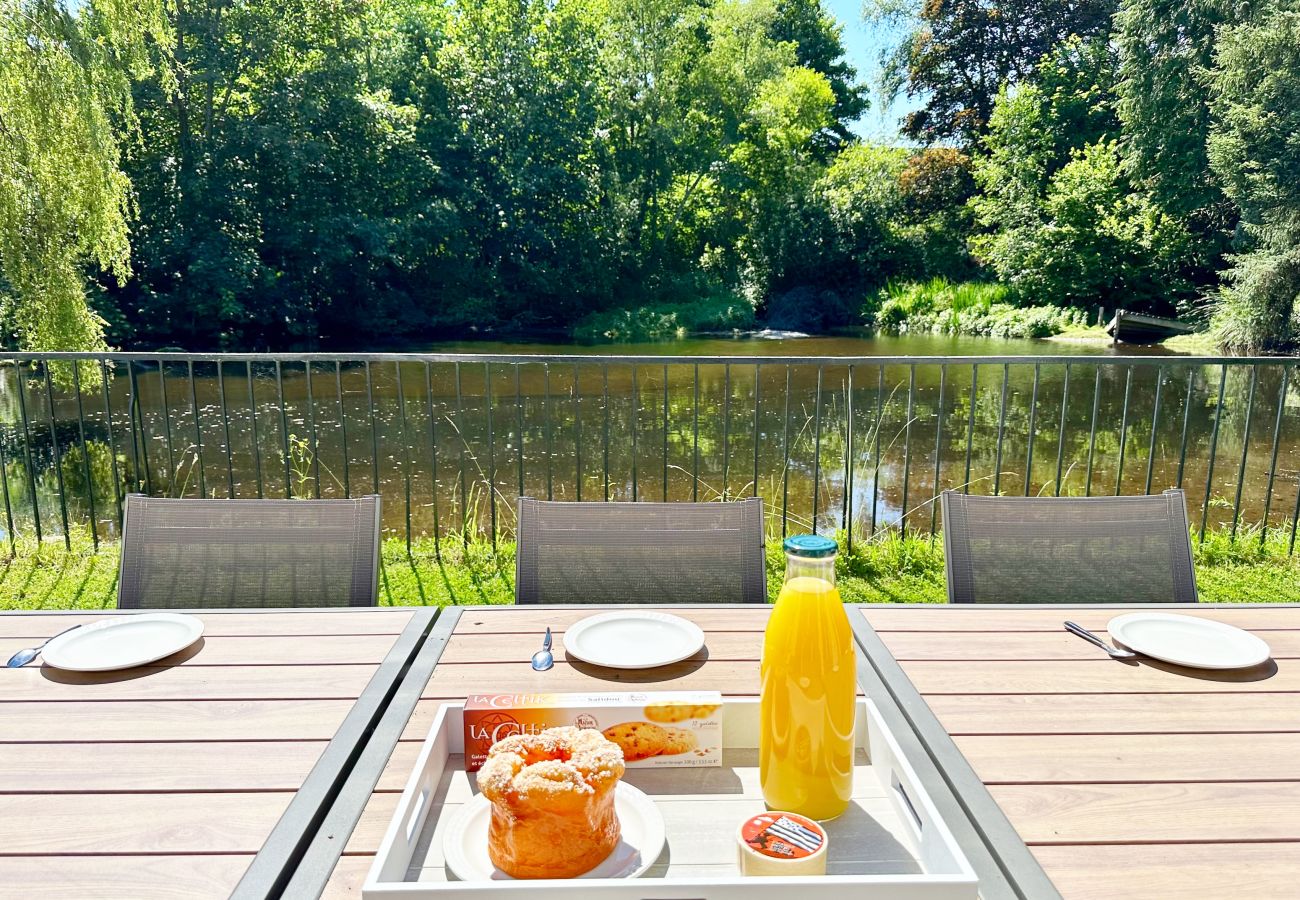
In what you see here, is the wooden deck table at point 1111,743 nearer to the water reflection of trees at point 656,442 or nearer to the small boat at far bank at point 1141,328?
the water reflection of trees at point 656,442

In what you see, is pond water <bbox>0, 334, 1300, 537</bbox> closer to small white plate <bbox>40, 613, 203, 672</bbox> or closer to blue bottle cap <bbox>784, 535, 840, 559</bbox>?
small white plate <bbox>40, 613, 203, 672</bbox>

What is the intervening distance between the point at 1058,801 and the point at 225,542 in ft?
5.98

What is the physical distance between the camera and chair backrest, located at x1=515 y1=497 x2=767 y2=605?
2008 millimetres

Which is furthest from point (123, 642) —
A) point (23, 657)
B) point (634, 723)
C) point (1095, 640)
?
point (1095, 640)

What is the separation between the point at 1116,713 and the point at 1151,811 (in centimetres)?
27

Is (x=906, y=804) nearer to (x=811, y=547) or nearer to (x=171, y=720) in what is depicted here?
(x=811, y=547)

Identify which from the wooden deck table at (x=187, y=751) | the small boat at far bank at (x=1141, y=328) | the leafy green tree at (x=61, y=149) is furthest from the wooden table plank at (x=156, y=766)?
the small boat at far bank at (x=1141, y=328)

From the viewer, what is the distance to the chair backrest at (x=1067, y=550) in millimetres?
2027

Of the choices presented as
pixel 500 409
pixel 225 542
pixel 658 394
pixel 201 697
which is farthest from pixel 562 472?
pixel 201 697

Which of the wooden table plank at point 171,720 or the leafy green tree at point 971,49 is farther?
the leafy green tree at point 971,49

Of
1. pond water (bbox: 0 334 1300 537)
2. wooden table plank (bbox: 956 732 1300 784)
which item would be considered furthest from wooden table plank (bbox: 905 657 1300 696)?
pond water (bbox: 0 334 1300 537)

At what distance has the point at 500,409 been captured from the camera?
10.8 meters

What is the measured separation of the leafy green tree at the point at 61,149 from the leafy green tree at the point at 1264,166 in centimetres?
1738

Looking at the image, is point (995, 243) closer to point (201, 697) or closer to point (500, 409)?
point (500, 409)
